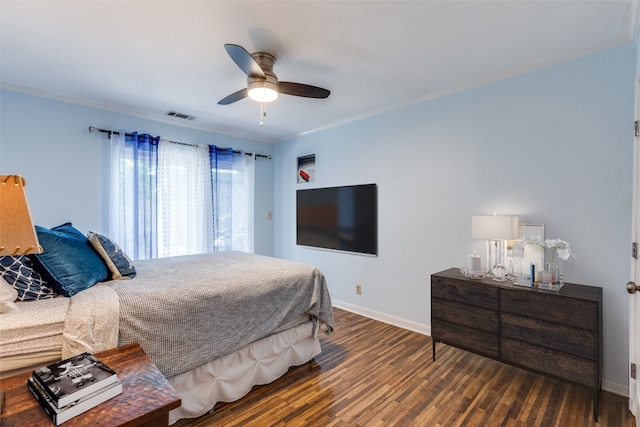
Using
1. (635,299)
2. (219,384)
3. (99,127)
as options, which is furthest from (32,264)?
(635,299)

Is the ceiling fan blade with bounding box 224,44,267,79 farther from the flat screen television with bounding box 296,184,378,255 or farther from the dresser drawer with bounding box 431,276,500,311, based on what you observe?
the dresser drawer with bounding box 431,276,500,311

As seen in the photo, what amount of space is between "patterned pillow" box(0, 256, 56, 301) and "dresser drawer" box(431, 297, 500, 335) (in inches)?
108

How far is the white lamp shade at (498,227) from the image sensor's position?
2.36 m

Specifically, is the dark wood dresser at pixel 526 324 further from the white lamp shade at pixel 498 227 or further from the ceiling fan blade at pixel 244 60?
the ceiling fan blade at pixel 244 60

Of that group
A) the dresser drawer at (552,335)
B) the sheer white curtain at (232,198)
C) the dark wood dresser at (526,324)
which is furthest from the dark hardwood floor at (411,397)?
the sheer white curtain at (232,198)

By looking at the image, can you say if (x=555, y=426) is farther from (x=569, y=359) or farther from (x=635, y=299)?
(x=635, y=299)

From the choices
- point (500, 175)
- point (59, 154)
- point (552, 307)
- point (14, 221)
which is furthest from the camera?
point (59, 154)

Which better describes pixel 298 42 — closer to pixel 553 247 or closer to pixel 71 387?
pixel 71 387

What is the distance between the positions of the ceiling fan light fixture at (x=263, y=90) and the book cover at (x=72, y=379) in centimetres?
182

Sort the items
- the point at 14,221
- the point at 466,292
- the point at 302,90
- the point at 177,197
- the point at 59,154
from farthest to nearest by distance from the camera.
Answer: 1. the point at 177,197
2. the point at 59,154
3. the point at 466,292
4. the point at 302,90
5. the point at 14,221

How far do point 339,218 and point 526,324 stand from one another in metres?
2.35

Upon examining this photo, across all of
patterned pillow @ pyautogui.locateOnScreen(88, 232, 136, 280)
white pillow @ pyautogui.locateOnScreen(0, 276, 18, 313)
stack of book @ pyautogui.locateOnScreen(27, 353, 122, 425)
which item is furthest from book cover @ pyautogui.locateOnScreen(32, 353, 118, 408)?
patterned pillow @ pyautogui.locateOnScreen(88, 232, 136, 280)

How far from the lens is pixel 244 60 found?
1.91 m

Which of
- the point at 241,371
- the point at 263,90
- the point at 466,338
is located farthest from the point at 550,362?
the point at 263,90
